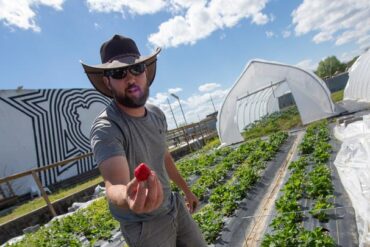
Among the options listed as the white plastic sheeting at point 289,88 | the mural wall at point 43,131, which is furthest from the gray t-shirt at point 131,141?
the mural wall at point 43,131

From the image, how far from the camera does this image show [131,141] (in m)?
2.08

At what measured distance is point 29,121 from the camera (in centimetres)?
1619

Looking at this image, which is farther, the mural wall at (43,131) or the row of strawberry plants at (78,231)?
the mural wall at (43,131)

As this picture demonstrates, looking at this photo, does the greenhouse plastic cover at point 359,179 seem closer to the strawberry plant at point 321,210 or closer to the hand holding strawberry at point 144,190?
the strawberry plant at point 321,210

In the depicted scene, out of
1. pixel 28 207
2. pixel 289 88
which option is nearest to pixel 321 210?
pixel 28 207

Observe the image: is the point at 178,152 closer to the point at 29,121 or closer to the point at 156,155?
the point at 29,121

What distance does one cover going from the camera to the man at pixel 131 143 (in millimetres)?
1875

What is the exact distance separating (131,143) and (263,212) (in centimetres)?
407

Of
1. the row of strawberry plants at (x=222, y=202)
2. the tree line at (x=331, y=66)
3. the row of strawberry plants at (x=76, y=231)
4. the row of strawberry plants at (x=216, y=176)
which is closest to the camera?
the row of strawberry plants at (x=222, y=202)

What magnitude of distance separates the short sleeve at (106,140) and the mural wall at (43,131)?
46.8ft

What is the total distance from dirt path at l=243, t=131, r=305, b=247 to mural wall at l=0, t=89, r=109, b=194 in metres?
11.3

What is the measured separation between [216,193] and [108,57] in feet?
17.0

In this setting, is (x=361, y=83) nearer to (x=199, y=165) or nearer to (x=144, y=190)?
(x=199, y=165)

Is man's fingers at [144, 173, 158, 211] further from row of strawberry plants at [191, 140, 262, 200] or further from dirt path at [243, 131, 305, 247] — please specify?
row of strawberry plants at [191, 140, 262, 200]
